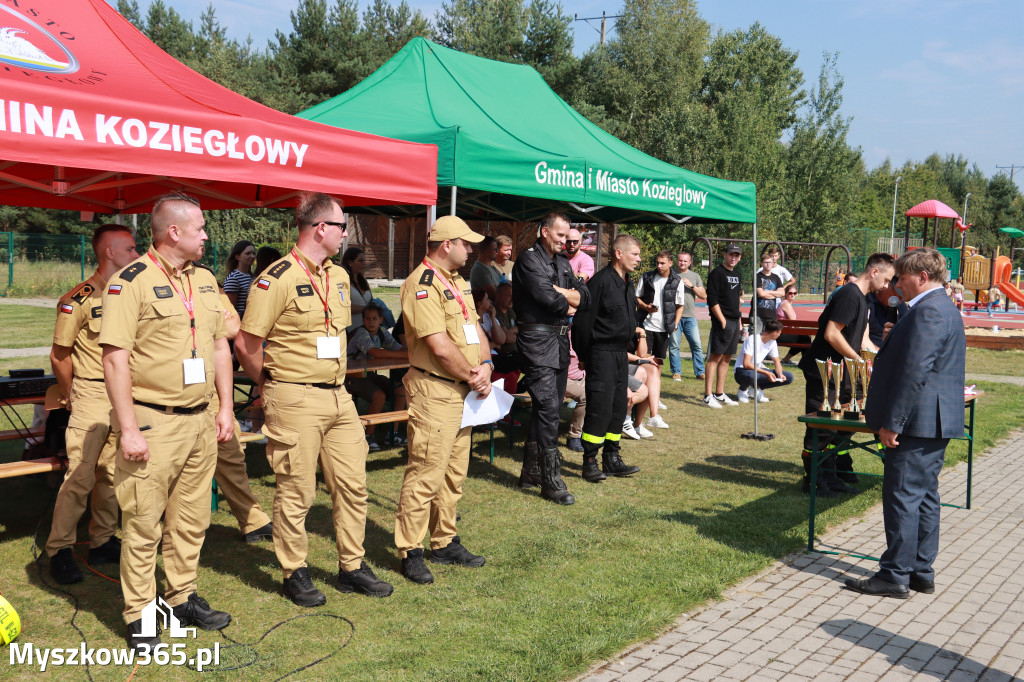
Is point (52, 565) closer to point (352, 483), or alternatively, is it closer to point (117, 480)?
point (117, 480)

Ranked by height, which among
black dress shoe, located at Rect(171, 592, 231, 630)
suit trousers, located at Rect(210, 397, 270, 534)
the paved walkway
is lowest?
the paved walkway

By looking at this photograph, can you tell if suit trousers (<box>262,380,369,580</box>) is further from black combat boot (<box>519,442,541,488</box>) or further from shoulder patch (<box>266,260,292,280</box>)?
black combat boot (<box>519,442,541,488</box>)

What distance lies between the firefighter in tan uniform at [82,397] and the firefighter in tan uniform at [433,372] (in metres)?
1.57

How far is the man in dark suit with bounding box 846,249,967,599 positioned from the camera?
4656 millimetres

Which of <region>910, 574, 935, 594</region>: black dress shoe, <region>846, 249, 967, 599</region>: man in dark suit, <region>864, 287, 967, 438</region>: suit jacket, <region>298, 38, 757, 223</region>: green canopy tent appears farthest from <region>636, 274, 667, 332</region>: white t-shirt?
<region>910, 574, 935, 594</region>: black dress shoe

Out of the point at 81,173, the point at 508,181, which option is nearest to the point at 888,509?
the point at 508,181

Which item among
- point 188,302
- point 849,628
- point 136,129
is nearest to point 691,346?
point 849,628

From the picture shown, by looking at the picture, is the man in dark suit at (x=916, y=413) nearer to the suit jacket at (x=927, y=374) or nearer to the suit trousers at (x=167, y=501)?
the suit jacket at (x=927, y=374)

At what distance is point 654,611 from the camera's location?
4324 millimetres

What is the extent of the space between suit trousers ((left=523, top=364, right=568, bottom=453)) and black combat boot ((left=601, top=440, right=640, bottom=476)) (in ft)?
3.55

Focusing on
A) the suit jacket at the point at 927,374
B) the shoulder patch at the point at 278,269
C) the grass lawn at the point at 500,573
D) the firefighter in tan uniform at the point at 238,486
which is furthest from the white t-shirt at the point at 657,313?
the shoulder patch at the point at 278,269

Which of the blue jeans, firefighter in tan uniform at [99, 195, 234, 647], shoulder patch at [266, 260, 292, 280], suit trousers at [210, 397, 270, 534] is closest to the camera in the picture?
firefighter in tan uniform at [99, 195, 234, 647]

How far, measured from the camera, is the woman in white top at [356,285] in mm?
7871

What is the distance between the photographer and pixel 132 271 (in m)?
3.54
